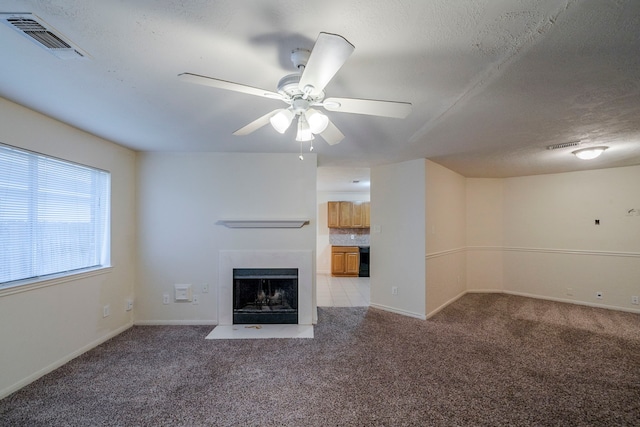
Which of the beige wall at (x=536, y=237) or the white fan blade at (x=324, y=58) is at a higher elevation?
the white fan blade at (x=324, y=58)

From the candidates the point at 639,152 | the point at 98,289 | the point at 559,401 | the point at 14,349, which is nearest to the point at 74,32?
the point at 14,349

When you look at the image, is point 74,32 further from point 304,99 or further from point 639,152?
point 639,152

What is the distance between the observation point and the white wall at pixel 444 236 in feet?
13.4

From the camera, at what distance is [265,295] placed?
3.83 m

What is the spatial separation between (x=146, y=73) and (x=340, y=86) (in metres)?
1.22

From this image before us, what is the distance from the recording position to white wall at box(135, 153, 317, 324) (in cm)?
367

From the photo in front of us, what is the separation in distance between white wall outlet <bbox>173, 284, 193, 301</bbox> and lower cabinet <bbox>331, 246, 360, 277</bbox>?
417cm

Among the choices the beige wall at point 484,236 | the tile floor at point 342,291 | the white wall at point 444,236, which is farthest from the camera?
the beige wall at point 484,236

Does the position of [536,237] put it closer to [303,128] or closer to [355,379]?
[355,379]

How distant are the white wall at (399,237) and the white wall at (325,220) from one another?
3234 mm

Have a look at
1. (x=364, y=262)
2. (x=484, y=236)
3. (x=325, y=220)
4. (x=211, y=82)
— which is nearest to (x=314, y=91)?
(x=211, y=82)

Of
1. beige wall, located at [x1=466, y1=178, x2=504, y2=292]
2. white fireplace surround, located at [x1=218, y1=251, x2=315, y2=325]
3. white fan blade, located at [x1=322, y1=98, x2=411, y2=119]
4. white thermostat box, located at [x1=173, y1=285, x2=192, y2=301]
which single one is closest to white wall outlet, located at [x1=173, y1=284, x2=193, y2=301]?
white thermostat box, located at [x1=173, y1=285, x2=192, y2=301]

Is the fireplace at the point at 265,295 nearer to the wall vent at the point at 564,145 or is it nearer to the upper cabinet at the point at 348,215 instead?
the wall vent at the point at 564,145

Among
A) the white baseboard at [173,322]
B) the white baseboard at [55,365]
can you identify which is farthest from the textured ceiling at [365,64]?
the white baseboard at [173,322]
